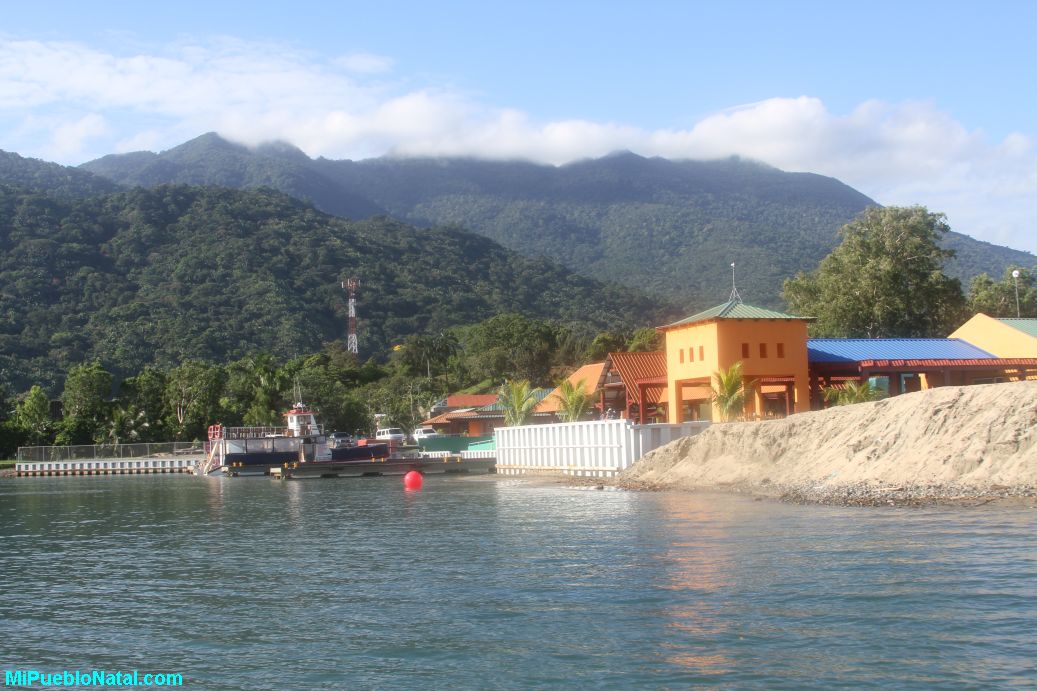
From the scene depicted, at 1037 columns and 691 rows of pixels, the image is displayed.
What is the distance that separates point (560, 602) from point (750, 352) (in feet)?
111

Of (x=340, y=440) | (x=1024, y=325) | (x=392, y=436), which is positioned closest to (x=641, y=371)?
(x=1024, y=325)

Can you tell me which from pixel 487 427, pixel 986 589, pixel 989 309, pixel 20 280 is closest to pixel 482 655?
pixel 986 589

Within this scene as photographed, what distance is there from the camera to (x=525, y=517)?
89.2 feet

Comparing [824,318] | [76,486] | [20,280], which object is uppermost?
[20,280]

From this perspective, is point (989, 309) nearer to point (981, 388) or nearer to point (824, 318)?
point (824, 318)

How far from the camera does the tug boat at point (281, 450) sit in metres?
64.2

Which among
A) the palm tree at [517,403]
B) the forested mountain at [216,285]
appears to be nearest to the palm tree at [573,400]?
the palm tree at [517,403]

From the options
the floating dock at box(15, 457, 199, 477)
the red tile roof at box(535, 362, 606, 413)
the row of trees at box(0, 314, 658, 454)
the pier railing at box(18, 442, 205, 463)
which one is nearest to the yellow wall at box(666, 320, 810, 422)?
the red tile roof at box(535, 362, 606, 413)

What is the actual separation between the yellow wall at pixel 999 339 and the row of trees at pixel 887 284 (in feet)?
46.8

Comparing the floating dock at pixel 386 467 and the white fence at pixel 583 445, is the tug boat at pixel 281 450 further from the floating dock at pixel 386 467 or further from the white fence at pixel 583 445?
the white fence at pixel 583 445

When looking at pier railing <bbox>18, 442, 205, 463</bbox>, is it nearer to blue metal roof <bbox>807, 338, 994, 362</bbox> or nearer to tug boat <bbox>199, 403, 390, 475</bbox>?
tug boat <bbox>199, 403, 390, 475</bbox>

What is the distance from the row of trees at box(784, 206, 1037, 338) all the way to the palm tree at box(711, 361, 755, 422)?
28426mm

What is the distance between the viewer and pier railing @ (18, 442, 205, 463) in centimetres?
8344

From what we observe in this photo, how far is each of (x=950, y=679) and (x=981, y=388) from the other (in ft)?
62.6
